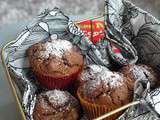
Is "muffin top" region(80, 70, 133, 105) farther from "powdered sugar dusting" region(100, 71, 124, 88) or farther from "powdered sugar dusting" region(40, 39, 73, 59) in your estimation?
"powdered sugar dusting" region(40, 39, 73, 59)

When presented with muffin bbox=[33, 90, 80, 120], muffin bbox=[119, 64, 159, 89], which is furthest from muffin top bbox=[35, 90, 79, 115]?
muffin bbox=[119, 64, 159, 89]

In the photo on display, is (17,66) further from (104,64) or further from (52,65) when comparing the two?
(104,64)

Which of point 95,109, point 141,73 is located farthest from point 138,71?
point 95,109

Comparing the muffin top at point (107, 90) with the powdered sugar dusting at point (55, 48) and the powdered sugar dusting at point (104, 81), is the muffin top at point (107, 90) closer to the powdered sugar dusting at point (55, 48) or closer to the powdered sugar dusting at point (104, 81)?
the powdered sugar dusting at point (104, 81)

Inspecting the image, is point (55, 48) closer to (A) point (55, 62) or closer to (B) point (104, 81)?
(A) point (55, 62)

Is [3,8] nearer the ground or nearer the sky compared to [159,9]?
nearer the sky

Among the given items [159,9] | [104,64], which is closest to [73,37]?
[104,64]
